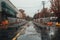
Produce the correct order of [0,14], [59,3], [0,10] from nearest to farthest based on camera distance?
[0,10] → [0,14] → [59,3]

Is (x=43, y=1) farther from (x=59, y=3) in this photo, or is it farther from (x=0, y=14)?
(x=0, y=14)

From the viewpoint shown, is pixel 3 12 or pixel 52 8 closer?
pixel 3 12

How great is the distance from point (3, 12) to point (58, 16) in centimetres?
1415

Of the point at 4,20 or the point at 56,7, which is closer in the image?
the point at 4,20

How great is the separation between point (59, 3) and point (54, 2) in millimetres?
2839

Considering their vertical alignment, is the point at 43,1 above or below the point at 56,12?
above

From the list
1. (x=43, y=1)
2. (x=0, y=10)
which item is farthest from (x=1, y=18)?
(x=43, y=1)

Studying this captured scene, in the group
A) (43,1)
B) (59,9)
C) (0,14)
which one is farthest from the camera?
(43,1)

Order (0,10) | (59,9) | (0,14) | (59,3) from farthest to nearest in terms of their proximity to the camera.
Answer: (59,3), (59,9), (0,14), (0,10)

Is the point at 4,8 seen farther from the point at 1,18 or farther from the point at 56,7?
the point at 56,7

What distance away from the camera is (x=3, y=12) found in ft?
163

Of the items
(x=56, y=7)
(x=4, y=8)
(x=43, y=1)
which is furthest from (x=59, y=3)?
(x=43, y=1)

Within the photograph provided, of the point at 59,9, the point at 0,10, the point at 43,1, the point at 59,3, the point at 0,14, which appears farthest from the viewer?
the point at 43,1

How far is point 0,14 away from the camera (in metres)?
50.2
